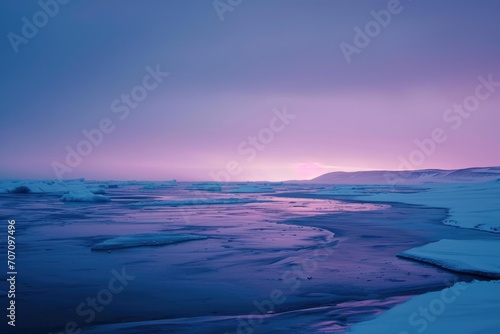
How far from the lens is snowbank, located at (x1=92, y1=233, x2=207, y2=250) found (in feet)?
41.9

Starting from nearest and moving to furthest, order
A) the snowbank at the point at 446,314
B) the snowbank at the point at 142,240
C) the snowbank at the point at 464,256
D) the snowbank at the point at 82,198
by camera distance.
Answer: the snowbank at the point at 446,314 → the snowbank at the point at 464,256 → the snowbank at the point at 142,240 → the snowbank at the point at 82,198

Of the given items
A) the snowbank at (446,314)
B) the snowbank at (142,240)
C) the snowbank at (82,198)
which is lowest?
the snowbank at (446,314)

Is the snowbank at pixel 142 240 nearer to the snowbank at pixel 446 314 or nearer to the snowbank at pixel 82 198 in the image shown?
the snowbank at pixel 446 314

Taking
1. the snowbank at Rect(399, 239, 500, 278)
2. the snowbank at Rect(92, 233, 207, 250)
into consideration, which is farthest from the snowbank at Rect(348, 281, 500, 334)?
the snowbank at Rect(92, 233, 207, 250)

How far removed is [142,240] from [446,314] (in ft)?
32.1

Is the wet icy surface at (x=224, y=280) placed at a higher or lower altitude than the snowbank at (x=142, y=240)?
lower

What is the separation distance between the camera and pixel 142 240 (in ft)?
44.6

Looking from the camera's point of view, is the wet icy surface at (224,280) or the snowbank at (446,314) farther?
the wet icy surface at (224,280)

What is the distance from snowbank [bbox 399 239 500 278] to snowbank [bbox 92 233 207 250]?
712cm

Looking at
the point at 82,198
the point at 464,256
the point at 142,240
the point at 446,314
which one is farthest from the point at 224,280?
the point at 82,198

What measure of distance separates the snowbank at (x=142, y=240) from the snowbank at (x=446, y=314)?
28.6 ft

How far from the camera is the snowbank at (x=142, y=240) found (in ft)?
41.9

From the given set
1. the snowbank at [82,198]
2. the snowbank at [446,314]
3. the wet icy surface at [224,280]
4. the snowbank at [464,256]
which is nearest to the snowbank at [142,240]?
the wet icy surface at [224,280]

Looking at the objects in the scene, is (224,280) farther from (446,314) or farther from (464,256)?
(464,256)
